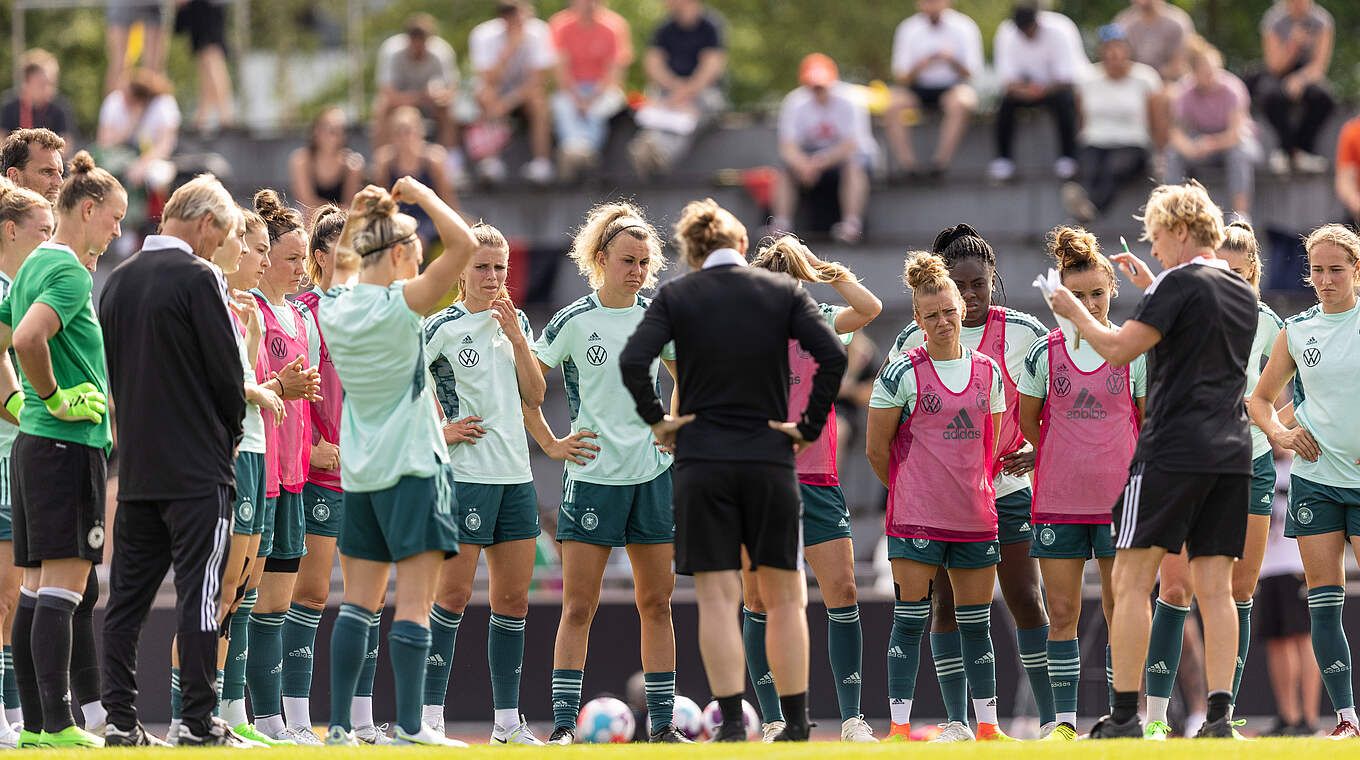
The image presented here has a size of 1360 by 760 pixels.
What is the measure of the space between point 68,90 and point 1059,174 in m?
22.4

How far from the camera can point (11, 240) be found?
7855 mm

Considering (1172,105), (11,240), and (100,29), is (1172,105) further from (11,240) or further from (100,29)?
(100,29)

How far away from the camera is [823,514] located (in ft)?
27.2

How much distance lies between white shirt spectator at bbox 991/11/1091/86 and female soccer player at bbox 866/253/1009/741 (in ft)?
28.0

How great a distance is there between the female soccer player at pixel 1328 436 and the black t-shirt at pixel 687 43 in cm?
953

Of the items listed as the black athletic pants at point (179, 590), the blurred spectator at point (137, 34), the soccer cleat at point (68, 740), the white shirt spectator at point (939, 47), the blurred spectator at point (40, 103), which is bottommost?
the soccer cleat at point (68, 740)

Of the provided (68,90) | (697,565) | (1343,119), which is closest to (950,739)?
(697,565)

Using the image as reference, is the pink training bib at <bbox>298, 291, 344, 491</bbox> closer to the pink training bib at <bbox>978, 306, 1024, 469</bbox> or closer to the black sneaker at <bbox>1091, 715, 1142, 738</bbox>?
the pink training bib at <bbox>978, 306, 1024, 469</bbox>

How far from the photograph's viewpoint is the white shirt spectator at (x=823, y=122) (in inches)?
630

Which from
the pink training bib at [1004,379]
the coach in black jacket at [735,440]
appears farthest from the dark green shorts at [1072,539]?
the coach in black jacket at [735,440]

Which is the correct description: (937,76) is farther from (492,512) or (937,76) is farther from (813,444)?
(492,512)

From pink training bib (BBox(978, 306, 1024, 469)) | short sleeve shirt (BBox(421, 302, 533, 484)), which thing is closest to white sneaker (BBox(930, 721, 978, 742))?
pink training bib (BBox(978, 306, 1024, 469))

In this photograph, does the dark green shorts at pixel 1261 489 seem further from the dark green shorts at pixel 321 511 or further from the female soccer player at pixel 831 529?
the dark green shorts at pixel 321 511

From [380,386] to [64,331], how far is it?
155 cm
